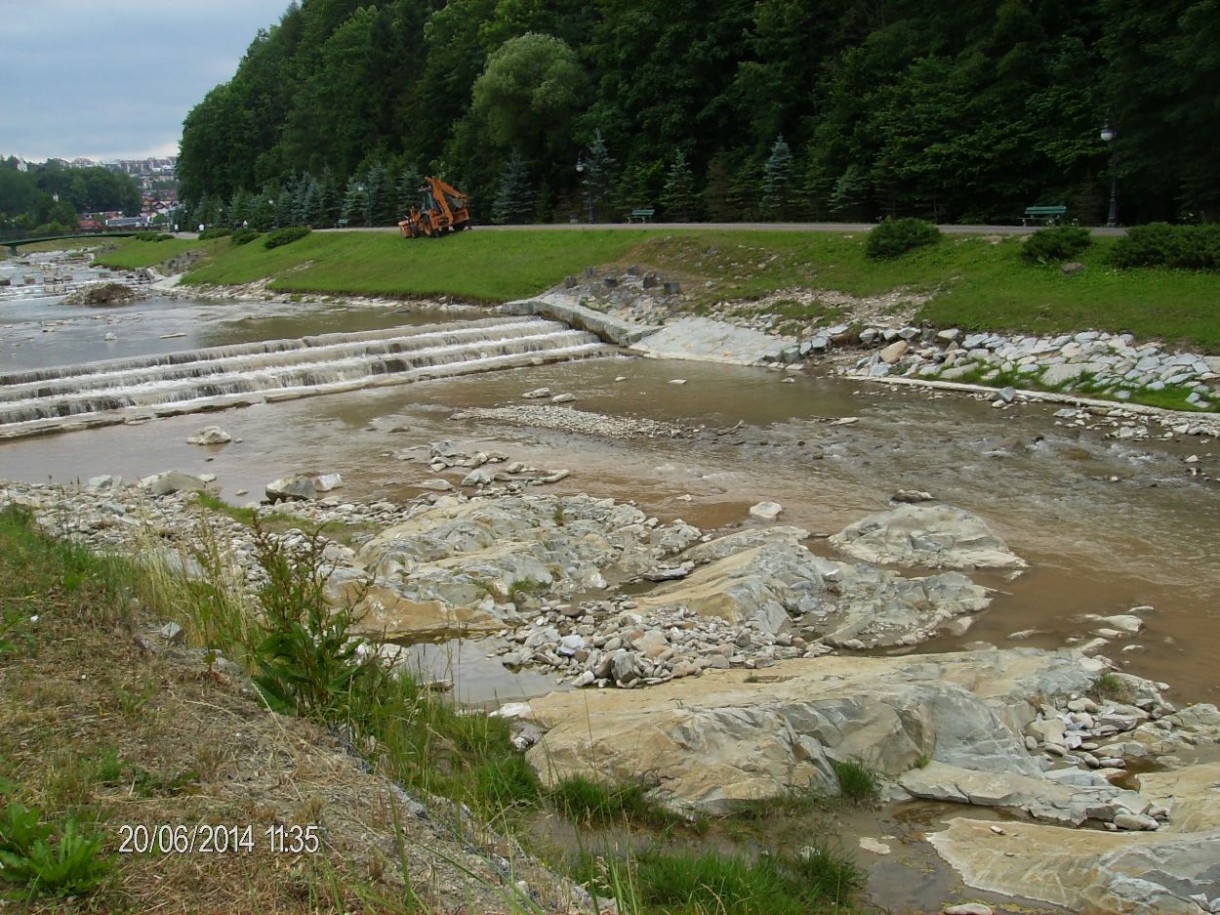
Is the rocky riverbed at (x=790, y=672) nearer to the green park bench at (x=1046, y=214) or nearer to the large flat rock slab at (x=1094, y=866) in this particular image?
the large flat rock slab at (x=1094, y=866)

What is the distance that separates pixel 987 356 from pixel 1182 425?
5720 millimetres

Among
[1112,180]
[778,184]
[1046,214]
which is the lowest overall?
[1046,214]

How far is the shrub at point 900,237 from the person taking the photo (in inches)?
1163

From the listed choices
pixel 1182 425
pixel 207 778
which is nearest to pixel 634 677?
pixel 207 778

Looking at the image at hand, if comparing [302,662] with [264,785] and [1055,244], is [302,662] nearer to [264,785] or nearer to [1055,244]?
[264,785]

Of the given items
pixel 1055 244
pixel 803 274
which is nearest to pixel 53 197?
pixel 803 274

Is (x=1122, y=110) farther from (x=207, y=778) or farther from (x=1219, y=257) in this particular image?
(x=207, y=778)

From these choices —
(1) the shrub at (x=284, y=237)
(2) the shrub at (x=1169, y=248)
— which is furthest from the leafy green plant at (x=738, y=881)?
(1) the shrub at (x=284, y=237)

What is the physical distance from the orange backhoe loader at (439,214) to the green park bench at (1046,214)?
2974cm

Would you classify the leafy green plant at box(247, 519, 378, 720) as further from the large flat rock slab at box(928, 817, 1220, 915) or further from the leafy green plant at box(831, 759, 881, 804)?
the large flat rock slab at box(928, 817, 1220, 915)

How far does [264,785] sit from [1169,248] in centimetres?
2478

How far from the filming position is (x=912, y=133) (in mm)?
37250

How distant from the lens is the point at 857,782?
664 centimetres

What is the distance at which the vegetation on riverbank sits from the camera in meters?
4.09
